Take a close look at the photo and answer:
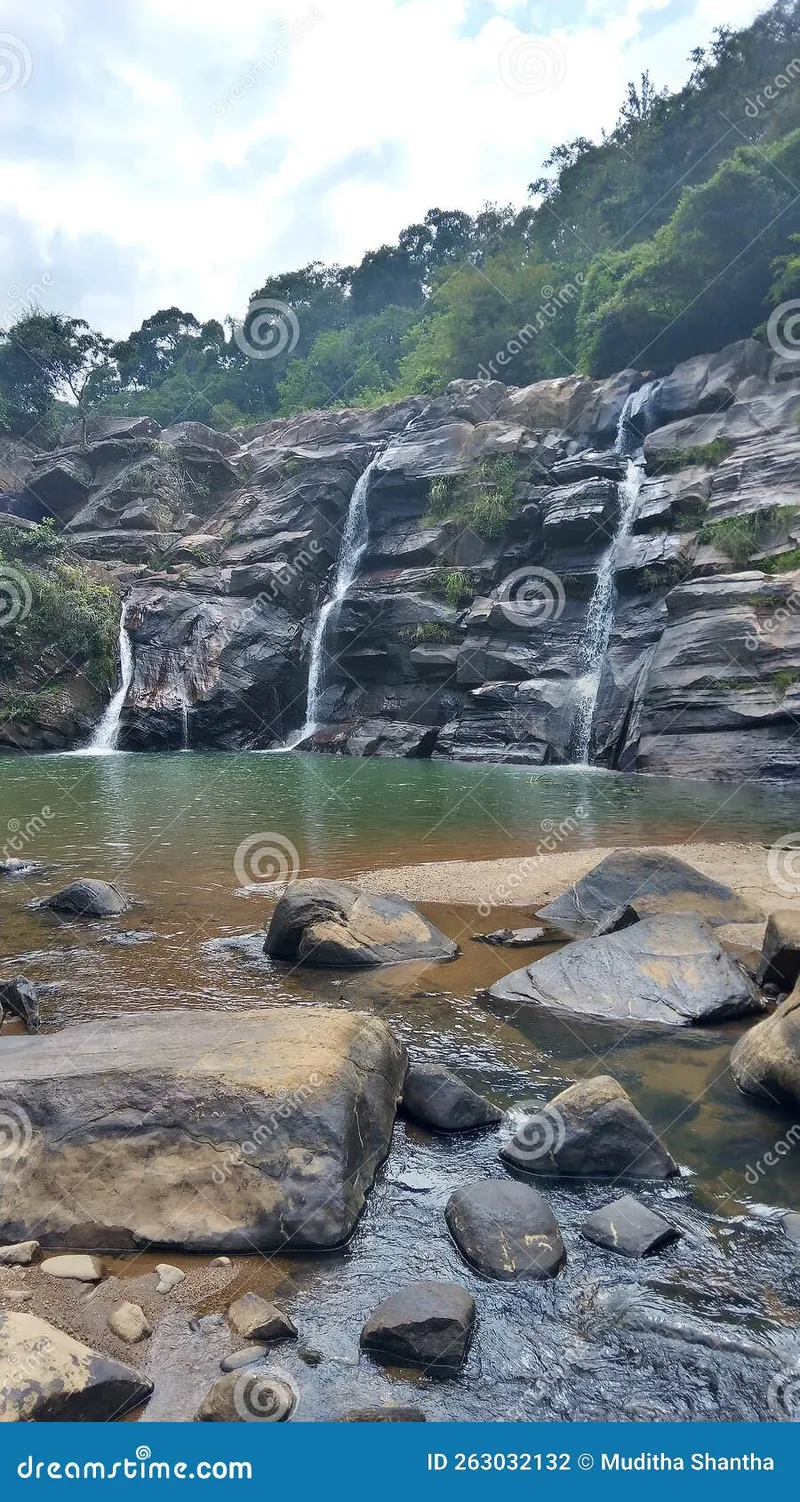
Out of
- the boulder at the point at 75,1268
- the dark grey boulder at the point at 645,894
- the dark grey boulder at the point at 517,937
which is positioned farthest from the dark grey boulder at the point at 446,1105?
the dark grey boulder at the point at 645,894

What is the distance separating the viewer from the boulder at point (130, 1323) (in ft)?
9.49

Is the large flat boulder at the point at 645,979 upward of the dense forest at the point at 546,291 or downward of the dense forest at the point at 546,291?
downward

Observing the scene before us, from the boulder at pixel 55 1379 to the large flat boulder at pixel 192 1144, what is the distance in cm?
79

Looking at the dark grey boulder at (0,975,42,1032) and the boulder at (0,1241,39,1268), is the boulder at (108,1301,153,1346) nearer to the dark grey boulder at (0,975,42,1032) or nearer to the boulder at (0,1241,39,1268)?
the boulder at (0,1241,39,1268)

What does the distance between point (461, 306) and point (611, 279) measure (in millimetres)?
9027

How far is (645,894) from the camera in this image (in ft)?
25.4

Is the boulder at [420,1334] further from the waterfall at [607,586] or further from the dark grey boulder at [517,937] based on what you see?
the waterfall at [607,586]

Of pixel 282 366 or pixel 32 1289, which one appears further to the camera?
pixel 282 366

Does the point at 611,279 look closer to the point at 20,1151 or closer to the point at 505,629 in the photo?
the point at 505,629

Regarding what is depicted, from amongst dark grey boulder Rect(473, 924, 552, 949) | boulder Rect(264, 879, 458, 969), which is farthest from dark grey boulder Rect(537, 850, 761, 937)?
boulder Rect(264, 879, 458, 969)

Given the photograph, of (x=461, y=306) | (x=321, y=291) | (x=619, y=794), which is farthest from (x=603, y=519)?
(x=321, y=291)

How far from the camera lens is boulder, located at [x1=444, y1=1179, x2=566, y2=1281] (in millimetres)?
3327

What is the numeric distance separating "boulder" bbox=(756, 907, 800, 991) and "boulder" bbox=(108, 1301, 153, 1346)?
4.71m

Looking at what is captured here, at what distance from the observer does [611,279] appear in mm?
39781
